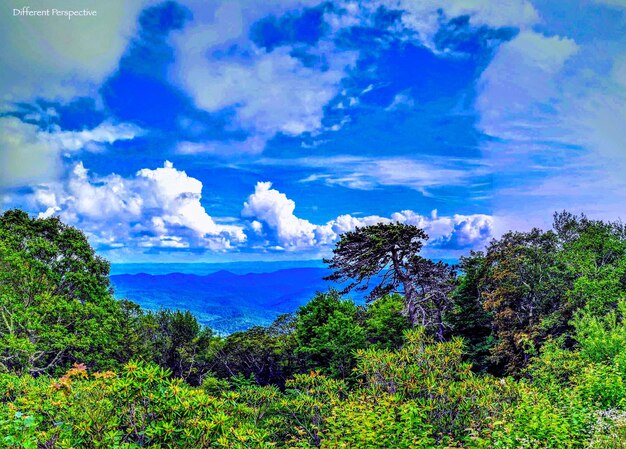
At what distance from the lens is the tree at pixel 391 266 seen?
25.5 m

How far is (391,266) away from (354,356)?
12216 millimetres

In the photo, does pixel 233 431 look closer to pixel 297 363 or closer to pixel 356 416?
pixel 356 416

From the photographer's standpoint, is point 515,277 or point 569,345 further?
point 515,277

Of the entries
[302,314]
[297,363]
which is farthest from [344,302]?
[297,363]

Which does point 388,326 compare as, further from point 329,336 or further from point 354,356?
point 354,356

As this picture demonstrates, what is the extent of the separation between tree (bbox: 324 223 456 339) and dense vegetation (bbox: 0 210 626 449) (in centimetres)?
13

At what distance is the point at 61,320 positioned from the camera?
26.4 meters

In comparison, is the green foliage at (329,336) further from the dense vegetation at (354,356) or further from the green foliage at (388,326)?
the green foliage at (388,326)

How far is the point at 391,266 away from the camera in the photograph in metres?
26.8

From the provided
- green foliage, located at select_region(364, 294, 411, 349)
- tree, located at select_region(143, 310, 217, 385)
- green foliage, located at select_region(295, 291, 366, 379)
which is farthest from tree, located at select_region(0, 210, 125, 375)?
green foliage, located at select_region(364, 294, 411, 349)

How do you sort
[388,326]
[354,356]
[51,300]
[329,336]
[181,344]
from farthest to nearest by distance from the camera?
[181,344] < [388,326] < [329,336] < [51,300] < [354,356]

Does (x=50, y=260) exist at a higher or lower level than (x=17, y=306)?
higher

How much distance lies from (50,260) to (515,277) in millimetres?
31682

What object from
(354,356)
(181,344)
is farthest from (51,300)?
(354,356)
